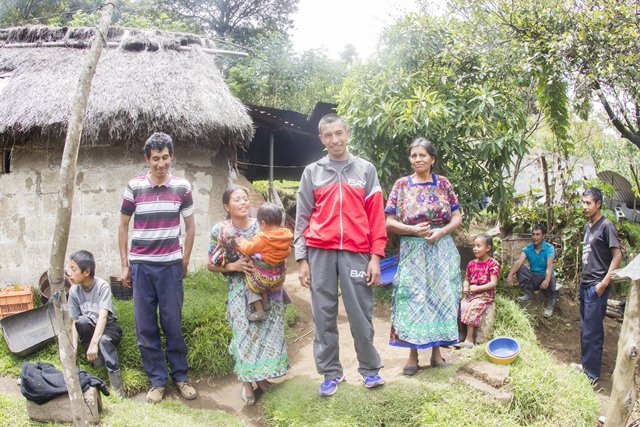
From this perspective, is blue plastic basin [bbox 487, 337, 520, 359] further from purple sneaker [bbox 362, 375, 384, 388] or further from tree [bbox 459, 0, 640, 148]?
tree [bbox 459, 0, 640, 148]

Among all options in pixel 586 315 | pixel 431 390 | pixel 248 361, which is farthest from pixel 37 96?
pixel 586 315

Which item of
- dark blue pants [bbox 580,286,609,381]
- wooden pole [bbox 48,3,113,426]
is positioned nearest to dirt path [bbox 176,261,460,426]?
wooden pole [bbox 48,3,113,426]

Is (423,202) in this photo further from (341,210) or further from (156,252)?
(156,252)

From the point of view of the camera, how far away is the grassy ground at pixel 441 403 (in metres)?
3.20

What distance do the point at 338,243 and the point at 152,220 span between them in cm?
142

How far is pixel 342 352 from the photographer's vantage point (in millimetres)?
4676

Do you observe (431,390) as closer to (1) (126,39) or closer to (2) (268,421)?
(2) (268,421)

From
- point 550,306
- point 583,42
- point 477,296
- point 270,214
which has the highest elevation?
point 583,42

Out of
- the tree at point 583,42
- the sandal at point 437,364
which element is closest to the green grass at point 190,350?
the sandal at point 437,364

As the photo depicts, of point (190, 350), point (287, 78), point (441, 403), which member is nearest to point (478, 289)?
point (441, 403)

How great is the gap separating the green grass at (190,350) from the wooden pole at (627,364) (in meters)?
2.96

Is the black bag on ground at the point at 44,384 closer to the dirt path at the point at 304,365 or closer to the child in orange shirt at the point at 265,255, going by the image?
the dirt path at the point at 304,365

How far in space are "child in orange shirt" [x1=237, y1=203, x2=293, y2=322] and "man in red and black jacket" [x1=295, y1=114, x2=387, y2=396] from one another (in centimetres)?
19

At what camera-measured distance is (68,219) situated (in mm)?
2539
